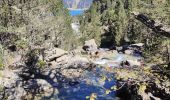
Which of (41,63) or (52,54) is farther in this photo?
(52,54)

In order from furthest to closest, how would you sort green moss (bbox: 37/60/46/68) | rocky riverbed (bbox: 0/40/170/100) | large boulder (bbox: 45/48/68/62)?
large boulder (bbox: 45/48/68/62) → green moss (bbox: 37/60/46/68) → rocky riverbed (bbox: 0/40/170/100)

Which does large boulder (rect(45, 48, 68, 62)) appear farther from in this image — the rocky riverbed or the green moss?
the green moss

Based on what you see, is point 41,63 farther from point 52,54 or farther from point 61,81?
point 61,81

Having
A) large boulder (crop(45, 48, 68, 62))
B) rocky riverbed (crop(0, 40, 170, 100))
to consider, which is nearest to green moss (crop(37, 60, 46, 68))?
rocky riverbed (crop(0, 40, 170, 100))

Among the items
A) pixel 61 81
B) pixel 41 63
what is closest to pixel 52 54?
pixel 41 63

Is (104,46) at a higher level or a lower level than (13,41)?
lower

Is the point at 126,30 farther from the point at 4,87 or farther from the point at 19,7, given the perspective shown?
the point at 4,87

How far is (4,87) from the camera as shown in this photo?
30.7m

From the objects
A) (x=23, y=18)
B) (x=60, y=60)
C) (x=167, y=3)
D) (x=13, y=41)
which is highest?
(x=167, y=3)

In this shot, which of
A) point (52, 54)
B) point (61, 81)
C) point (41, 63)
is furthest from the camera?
point (52, 54)

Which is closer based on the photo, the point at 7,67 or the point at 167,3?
the point at 167,3

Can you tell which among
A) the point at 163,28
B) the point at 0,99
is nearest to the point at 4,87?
the point at 0,99

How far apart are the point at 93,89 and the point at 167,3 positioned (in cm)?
1784

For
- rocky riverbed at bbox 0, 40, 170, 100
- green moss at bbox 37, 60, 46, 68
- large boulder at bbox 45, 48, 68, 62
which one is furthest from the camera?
large boulder at bbox 45, 48, 68, 62
